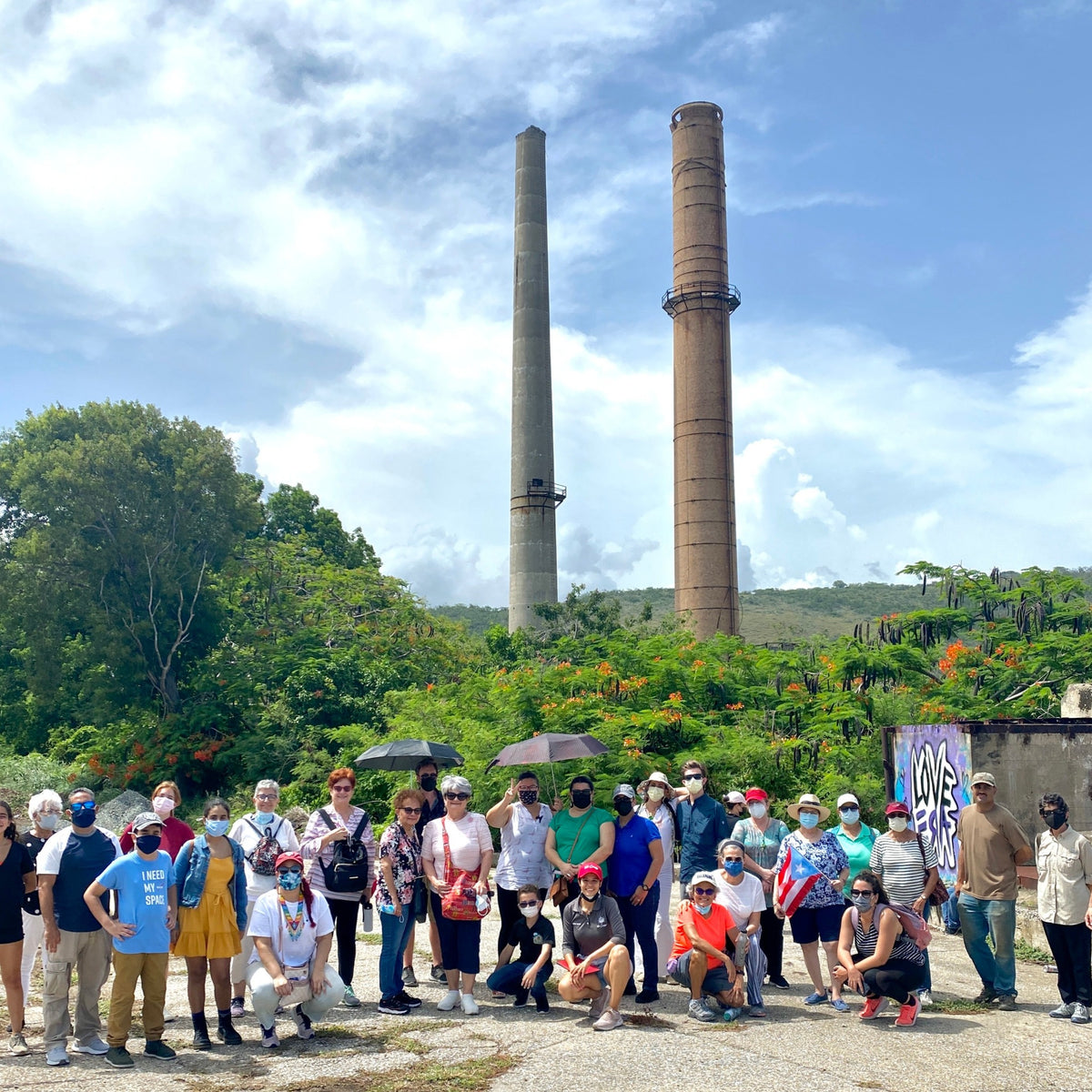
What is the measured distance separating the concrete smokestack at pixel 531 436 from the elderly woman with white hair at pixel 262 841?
34.4 metres

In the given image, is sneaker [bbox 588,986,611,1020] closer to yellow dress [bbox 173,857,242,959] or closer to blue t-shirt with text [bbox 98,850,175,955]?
yellow dress [bbox 173,857,242,959]

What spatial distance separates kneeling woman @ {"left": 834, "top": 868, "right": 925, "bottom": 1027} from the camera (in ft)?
25.2

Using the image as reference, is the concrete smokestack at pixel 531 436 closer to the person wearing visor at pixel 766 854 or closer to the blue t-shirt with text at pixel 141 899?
the person wearing visor at pixel 766 854

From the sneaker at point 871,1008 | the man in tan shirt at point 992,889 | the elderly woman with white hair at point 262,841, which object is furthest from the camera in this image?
the man in tan shirt at point 992,889

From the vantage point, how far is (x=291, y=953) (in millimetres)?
7137

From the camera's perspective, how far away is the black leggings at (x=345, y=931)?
325 inches

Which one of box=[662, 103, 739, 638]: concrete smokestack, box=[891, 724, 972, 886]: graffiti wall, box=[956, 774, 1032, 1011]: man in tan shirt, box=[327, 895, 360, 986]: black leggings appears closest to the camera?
box=[327, 895, 360, 986]: black leggings

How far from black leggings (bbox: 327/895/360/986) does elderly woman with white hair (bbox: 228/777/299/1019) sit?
2.02 feet

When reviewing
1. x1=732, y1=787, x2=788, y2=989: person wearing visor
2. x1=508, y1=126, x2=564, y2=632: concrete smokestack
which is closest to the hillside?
x1=508, y1=126, x2=564, y2=632: concrete smokestack

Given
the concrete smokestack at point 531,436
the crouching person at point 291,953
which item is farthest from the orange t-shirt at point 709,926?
the concrete smokestack at point 531,436

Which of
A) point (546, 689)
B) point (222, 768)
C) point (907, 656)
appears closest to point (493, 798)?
point (546, 689)

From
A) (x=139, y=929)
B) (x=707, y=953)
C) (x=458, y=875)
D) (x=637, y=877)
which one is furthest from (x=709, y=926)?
(x=139, y=929)

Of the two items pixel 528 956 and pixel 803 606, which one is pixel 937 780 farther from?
pixel 803 606

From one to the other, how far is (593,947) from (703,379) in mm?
31367
